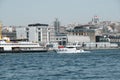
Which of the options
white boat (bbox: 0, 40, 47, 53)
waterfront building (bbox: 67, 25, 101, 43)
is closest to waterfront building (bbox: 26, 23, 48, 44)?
waterfront building (bbox: 67, 25, 101, 43)

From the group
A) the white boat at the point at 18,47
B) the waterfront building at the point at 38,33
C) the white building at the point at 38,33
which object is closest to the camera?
the white boat at the point at 18,47

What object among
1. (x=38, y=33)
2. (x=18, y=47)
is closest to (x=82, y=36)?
(x=38, y=33)

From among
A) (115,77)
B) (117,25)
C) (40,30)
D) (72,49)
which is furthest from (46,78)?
(117,25)

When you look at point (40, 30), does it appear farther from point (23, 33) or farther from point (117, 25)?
point (117, 25)

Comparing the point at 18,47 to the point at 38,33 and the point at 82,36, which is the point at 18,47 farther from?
the point at 82,36

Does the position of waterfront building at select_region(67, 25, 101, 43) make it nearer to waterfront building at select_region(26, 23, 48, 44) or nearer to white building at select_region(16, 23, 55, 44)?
white building at select_region(16, 23, 55, 44)

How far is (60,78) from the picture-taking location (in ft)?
69.4

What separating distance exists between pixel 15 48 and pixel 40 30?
38.8 metres

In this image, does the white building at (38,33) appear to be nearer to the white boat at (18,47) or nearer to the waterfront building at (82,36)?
the waterfront building at (82,36)

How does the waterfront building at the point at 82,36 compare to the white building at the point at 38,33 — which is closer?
the white building at the point at 38,33

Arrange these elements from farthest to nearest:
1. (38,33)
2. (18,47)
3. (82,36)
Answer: (82,36), (38,33), (18,47)

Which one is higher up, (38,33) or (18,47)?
(38,33)

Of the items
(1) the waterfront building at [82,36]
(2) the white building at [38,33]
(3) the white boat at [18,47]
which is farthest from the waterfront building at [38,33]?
(3) the white boat at [18,47]

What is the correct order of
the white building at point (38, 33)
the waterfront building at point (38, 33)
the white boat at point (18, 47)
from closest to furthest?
the white boat at point (18, 47) < the waterfront building at point (38, 33) < the white building at point (38, 33)
